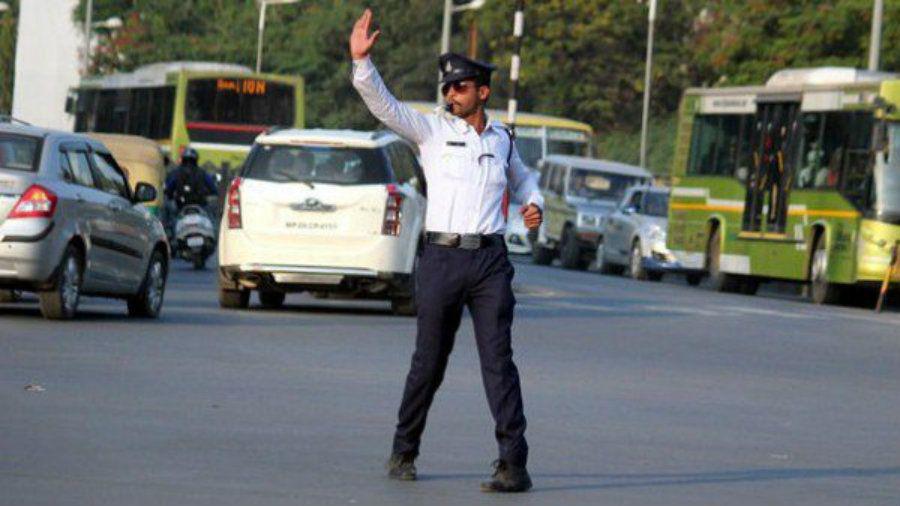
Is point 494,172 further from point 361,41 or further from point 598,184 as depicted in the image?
point 598,184

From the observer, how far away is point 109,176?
22219 mm

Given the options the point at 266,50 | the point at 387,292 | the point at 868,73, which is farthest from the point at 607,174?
the point at 266,50

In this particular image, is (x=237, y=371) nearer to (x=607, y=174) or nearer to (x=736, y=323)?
(x=736, y=323)

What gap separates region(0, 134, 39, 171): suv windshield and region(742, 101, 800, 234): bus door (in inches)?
761

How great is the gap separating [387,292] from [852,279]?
1268 centimetres

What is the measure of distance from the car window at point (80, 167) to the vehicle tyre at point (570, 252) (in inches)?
1167

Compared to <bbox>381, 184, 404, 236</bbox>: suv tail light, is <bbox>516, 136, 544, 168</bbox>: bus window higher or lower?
higher

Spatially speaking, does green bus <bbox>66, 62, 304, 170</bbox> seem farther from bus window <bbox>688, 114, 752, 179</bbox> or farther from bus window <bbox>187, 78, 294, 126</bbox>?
bus window <bbox>688, 114, 752, 179</bbox>

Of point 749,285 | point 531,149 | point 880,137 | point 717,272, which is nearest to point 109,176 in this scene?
point 880,137

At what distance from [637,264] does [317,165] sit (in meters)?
23.1

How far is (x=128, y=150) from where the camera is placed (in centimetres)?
3838

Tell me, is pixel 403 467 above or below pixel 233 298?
above

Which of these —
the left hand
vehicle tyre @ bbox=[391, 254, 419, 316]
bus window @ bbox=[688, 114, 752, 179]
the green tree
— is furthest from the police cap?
the green tree

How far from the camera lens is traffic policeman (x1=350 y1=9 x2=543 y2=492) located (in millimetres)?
10781
